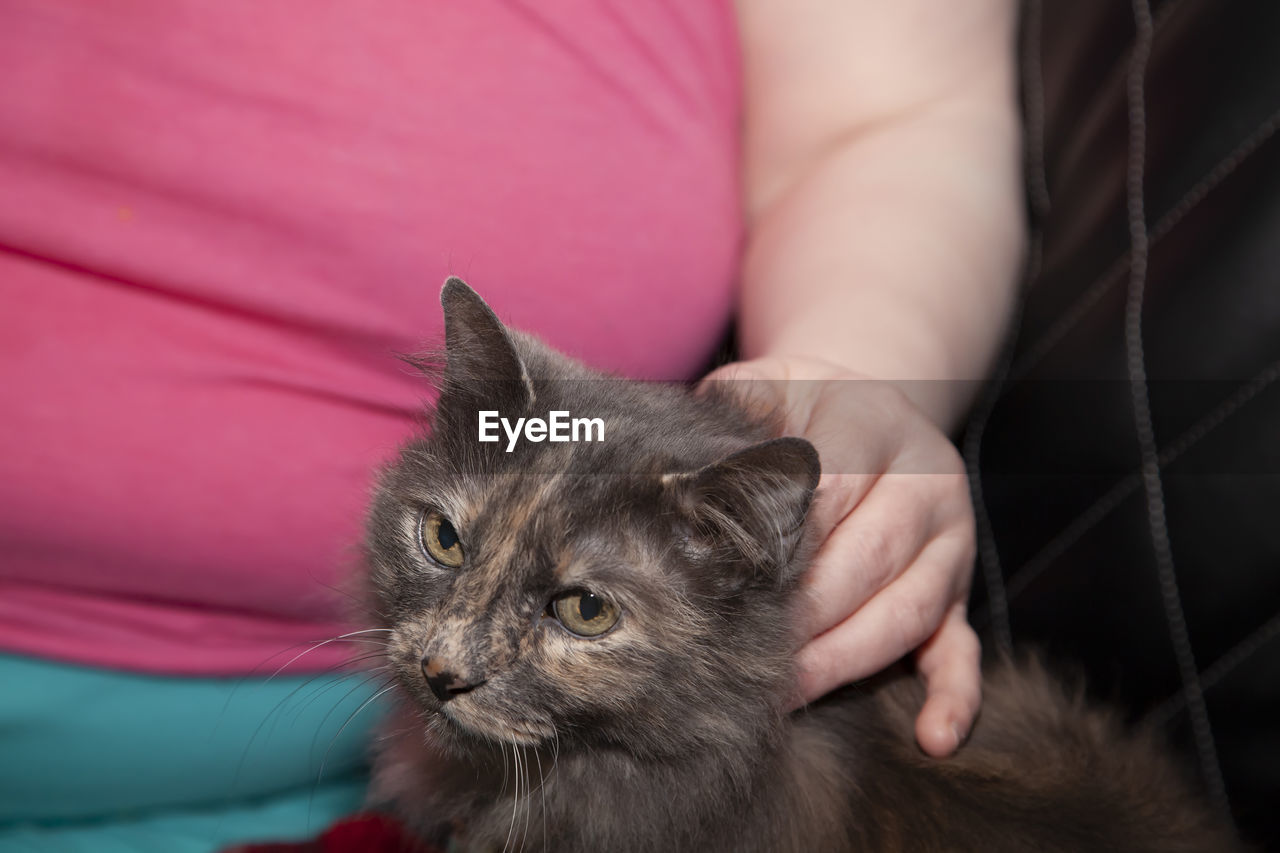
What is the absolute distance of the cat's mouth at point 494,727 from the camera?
0.91 metres

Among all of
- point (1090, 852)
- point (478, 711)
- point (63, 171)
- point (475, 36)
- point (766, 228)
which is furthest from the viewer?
point (766, 228)

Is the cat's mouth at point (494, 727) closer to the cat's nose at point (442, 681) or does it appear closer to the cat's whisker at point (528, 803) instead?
the cat's nose at point (442, 681)

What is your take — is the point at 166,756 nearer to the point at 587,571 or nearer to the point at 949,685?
the point at 587,571

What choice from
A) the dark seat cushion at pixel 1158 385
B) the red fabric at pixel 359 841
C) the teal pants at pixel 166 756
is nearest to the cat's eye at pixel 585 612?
the teal pants at pixel 166 756

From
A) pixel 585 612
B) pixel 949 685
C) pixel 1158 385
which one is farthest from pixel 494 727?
pixel 1158 385

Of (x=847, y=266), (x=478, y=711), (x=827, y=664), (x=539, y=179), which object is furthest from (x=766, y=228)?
(x=478, y=711)

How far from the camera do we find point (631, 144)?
4.55ft

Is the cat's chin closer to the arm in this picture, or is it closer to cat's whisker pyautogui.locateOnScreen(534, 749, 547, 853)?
cat's whisker pyautogui.locateOnScreen(534, 749, 547, 853)

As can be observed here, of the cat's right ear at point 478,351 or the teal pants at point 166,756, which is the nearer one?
the cat's right ear at point 478,351

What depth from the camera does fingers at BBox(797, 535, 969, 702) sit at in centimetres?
106

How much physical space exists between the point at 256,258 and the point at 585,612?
72 cm

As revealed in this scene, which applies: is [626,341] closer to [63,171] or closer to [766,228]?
[766,228]

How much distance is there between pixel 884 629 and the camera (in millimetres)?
1088

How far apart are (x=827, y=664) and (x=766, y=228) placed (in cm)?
88
